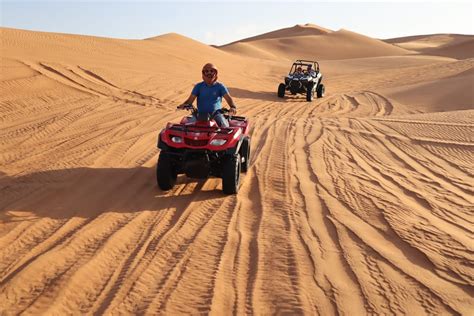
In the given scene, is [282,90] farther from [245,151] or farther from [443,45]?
[443,45]

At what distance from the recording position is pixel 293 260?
4.32 m

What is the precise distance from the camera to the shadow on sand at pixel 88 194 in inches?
217

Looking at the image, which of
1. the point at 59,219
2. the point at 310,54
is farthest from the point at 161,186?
the point at 310,54

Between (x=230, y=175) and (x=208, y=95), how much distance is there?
116 cm

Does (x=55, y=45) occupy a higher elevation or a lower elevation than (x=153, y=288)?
higher

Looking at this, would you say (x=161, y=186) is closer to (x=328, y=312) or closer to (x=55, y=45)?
(x=328, y=312)

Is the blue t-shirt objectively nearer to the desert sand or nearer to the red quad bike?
the red quad bike

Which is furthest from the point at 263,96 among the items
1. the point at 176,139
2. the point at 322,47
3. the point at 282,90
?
the point at 322,47

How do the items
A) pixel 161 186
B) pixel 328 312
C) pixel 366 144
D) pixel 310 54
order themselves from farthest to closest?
pixel 310 54, pixel 366 144, pixel 161 186, pixel 328 312

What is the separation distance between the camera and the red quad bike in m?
6.03

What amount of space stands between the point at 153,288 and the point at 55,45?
2248 centimetres

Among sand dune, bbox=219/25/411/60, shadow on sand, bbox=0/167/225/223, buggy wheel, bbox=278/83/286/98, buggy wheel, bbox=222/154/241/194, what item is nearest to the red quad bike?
buggy wheel, bbox=222/154/241/194

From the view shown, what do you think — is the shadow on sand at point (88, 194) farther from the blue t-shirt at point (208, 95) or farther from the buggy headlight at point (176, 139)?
the blue t-shirt at point (208, 95)

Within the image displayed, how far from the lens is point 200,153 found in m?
6.05
